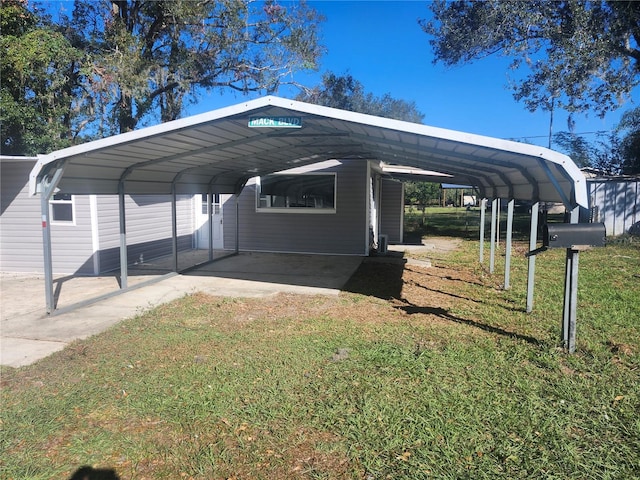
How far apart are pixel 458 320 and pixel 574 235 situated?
2.04m

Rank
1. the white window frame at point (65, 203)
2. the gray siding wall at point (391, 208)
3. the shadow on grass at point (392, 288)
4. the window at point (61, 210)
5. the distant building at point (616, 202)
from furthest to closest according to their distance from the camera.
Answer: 1. the distant building at point (616, 202)
2. the gray siding wall at point (391, 208)
3. the window at point (61, 210)
4. the white window frame at point (65, 203)
5. the shadow on grass at point (392, 288)

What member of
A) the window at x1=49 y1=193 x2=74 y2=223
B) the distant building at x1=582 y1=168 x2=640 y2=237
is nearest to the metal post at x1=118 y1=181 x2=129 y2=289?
the window at x1=49 y1=193 x2=74 y2=223

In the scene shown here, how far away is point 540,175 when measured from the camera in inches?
206

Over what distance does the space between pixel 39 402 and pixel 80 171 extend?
381 cm

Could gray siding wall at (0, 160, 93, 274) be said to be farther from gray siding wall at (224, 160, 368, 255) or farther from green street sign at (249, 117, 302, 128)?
green street sign at (249, 117, 302, 128)

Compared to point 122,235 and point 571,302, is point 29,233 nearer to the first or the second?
point 122,235

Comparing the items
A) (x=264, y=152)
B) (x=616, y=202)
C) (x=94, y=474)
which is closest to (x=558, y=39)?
(x=616, y=202)

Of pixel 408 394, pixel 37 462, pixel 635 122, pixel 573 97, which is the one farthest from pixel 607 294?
pixel 635 122

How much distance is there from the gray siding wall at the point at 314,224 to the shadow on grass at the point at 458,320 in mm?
5061

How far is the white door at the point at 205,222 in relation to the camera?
42.0ft

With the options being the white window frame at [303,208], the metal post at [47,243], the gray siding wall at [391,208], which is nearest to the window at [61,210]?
the metal post at [47,243]

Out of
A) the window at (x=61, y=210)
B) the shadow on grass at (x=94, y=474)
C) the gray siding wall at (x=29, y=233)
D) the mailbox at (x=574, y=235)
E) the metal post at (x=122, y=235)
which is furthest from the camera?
the window at (x=61, y=210)

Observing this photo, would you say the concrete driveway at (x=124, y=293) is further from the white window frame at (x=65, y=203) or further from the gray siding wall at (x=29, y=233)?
the white window frame at (x=65, y=203)

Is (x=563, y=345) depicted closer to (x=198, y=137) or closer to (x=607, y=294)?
(x=607, y=294)
